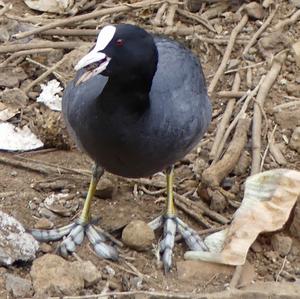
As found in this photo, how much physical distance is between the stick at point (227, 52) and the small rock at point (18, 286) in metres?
2.12

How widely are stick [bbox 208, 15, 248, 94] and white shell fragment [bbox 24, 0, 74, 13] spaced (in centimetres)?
114

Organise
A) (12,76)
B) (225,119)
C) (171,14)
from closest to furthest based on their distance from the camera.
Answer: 1. (225,119)
2. (12,76)
3. (171,14)

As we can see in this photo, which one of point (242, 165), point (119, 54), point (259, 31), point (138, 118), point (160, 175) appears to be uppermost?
point (119, 54)

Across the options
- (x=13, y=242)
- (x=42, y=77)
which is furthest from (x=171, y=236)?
(x=42, y=77)

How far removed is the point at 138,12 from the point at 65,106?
211cm

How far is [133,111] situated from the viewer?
431cm

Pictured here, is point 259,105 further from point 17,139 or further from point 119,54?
point 119,54

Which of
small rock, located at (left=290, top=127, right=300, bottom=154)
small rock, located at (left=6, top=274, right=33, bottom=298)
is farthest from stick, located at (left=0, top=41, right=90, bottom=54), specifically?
small rock, located at (left=6, top=274, right=33, bottom=298)

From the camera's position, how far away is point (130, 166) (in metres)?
4.51

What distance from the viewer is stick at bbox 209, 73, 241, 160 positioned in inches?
220

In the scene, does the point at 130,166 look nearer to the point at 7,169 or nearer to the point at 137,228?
the point at 137,228

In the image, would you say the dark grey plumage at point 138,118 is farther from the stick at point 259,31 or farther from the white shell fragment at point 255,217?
the stick at point 259,31

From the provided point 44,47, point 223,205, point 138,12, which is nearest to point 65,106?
point 223,205

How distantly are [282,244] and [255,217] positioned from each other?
0.68ft
